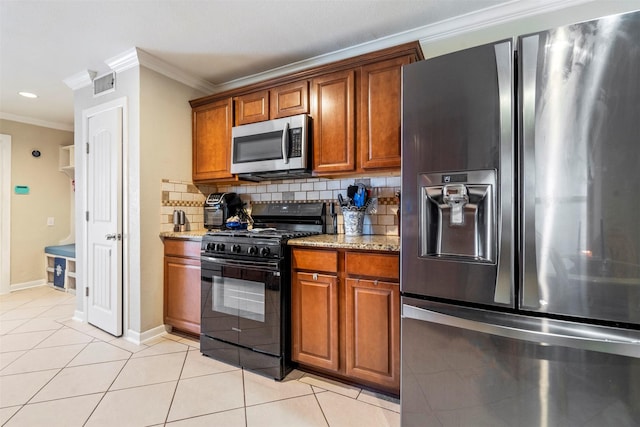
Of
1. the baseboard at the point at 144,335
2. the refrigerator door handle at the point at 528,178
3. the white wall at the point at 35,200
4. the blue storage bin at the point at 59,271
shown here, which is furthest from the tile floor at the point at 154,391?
the white wall at the point at 35,200

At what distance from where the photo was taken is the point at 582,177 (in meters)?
1.08

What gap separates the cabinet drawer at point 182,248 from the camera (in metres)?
2.47

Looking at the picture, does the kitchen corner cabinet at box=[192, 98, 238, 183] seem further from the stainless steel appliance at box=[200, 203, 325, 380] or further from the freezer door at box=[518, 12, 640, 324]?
the freezer door at box=[518, 12, 640, 324]

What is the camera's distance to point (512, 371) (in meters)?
1.18

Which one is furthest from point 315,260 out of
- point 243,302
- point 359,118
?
point 359,118

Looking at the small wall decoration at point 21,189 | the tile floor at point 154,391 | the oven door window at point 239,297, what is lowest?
the tile floor at point 154,391

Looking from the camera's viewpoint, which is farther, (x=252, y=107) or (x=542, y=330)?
(x=252, y=107)

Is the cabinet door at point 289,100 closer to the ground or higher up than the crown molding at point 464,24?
closer to the ground

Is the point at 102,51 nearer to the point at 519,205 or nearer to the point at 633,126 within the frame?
the point at 519,205

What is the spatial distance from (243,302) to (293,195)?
1079 mm

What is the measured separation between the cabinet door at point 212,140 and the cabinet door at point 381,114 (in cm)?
127

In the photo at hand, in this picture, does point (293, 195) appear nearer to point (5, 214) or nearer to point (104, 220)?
point (104, 220)

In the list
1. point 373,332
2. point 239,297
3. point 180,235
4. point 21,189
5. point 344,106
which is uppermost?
point 344,106

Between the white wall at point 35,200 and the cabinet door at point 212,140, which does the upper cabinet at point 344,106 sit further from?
the white wall at point 35,200
